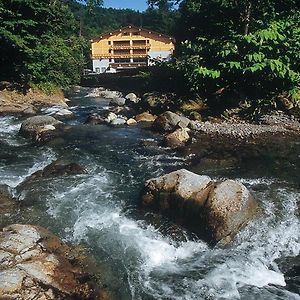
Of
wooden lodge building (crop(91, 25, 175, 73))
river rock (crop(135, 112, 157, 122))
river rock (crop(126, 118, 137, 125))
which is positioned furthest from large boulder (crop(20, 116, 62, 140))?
wooden lodge building (crop(91, 25, 175, 73))

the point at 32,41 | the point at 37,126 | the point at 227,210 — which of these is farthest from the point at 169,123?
the point at 32,41

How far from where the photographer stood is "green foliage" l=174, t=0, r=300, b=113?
1858 cm

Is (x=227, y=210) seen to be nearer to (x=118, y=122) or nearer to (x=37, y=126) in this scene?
(x=37, y=126)

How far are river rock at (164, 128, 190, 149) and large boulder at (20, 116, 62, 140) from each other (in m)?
5.79

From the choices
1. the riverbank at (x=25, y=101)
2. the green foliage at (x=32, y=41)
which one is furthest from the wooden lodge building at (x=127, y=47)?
the riverbank at (x=25, y=101)

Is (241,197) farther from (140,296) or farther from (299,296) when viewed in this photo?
(140,296)

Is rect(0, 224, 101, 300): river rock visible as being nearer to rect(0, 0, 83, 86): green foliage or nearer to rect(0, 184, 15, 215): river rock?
rect(0, 184, 15, 215): river rock

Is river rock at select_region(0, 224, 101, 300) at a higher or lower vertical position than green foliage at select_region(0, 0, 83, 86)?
lower

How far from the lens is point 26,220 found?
9328mm

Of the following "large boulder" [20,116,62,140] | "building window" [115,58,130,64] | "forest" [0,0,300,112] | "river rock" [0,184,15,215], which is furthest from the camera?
"building window" [115,58,130,64]

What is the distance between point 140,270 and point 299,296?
3.10m

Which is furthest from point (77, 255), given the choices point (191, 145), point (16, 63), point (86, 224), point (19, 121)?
point (16, 63)

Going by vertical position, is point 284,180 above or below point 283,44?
below

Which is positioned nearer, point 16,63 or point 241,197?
point 241,197
